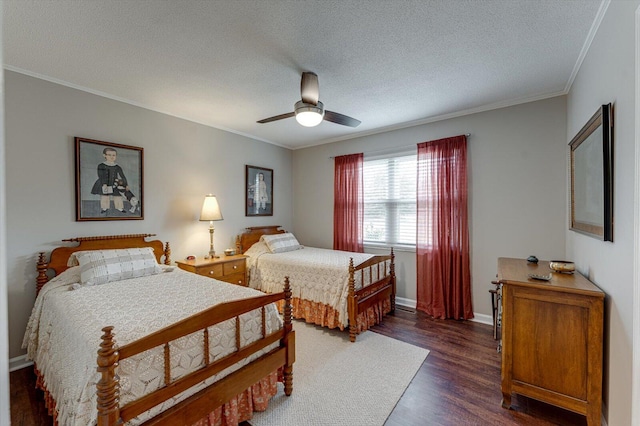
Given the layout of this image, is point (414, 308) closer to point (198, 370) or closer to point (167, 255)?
point (198, 370)

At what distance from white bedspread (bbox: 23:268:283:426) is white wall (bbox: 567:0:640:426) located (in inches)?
81.5

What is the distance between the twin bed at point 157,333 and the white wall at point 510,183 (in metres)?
1.44

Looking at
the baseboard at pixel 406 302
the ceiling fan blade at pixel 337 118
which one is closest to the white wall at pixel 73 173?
the ceiling fan blade at pixel 337 118

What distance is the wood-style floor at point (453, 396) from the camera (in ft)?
6.56

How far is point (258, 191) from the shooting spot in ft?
15.8

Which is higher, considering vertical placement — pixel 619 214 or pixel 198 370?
pixel 619 214

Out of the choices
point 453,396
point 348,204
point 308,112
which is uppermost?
point 308,112

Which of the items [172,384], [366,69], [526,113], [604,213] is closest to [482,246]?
[526,113]

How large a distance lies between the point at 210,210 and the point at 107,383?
2699 mm

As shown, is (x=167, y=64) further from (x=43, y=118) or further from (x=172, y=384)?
(x=172, y=384)

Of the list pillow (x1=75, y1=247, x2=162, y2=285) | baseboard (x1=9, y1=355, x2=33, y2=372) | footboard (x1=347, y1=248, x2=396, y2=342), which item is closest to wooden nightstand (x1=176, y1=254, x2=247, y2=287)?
pillow (x1=75, y1=247, x2=162, y2=285)

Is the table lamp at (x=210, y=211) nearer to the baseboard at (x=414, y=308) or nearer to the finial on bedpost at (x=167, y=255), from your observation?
the finial on bedpost at (x=167, y=255)

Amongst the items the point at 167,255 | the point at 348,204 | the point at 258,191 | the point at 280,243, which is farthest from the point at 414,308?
the point at 167,255

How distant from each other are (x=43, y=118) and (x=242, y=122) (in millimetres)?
2046
